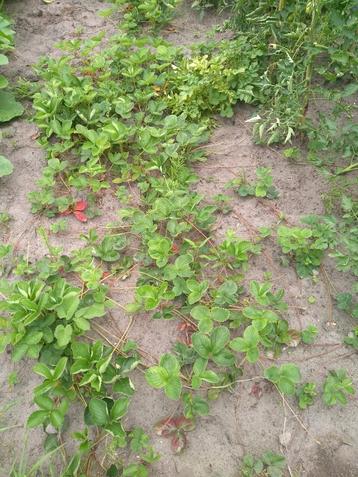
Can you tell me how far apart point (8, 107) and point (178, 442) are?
262cm

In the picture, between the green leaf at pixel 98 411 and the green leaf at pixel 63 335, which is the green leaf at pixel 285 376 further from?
the green leaf at pixel 63 335

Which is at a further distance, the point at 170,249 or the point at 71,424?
the point at 170,249

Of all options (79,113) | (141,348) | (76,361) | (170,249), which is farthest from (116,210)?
(76,361)

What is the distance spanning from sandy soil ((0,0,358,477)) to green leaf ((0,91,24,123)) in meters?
0.07

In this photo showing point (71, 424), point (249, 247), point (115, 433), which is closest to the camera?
point (115, 433)

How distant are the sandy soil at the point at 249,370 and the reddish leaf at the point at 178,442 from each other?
0.03 meters

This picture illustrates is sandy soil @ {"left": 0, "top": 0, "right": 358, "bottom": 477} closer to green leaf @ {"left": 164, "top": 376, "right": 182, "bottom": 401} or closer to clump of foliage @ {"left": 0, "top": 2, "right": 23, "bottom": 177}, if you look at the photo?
clump of foliage @ {"left": 0, "top": 2, "right": 23, "bottom": 177}

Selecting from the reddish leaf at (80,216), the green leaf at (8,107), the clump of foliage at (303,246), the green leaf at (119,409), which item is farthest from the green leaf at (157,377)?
the green leaf at (8,107)

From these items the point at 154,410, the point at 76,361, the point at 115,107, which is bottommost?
the point at 154,410

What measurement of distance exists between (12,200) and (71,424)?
5.03 ft

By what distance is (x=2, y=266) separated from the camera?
2.44m

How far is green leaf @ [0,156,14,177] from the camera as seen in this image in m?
2.78

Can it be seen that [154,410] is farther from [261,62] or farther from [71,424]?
[261,62]

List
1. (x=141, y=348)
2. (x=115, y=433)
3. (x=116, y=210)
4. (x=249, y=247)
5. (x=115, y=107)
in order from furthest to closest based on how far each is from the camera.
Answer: (x=115, y=107), (x=116, y=210), (x=249, y=247), (x=141, y=348), (x=115, y=433)
